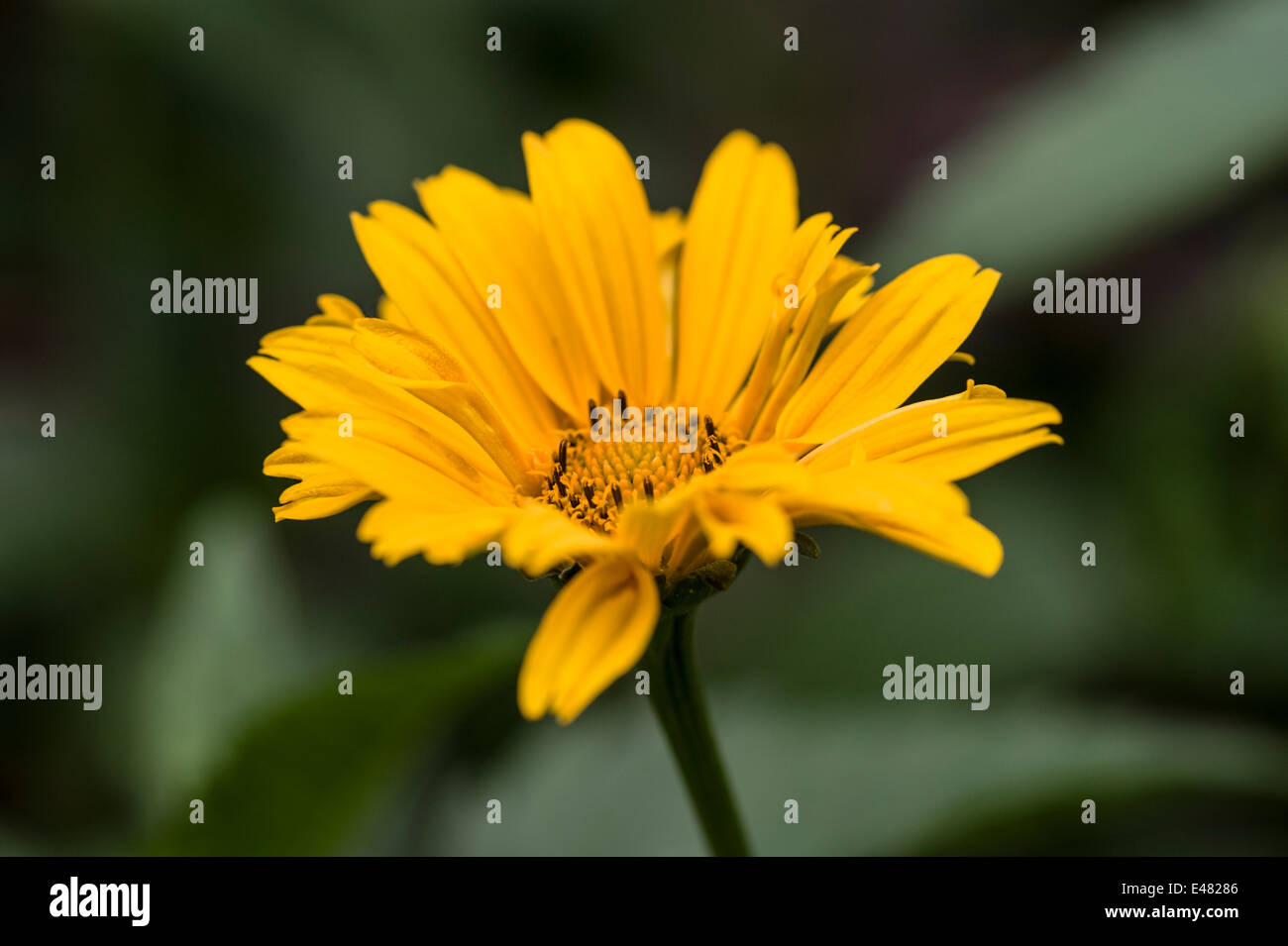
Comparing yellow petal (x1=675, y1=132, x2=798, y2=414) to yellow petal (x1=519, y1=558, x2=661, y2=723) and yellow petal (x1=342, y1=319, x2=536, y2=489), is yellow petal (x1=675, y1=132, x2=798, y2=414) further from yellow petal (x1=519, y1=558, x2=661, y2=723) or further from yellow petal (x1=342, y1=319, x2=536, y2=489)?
yellow petal (x1=519, y1=558, x2=661, y2=723)

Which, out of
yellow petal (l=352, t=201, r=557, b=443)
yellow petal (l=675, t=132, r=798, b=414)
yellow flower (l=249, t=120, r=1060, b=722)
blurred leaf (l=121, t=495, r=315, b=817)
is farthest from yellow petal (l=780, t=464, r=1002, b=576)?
blurred leaf (l=121, t=495, r=315, b=817)

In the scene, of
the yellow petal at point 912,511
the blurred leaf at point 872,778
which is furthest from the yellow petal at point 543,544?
the blurred leaf at point 872,778

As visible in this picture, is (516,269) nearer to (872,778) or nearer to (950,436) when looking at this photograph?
(950,436)

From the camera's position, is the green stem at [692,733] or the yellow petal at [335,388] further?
the green stem at [692,733]

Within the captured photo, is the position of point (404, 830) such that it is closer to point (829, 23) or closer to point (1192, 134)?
point (1192, 134)

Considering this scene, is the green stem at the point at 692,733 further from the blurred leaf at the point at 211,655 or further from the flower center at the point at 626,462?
the blurred leaf at the point at 211,655
